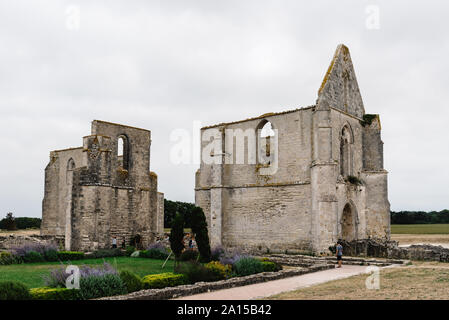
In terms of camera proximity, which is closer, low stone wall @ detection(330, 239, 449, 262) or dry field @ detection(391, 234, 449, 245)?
low stone wall @ detection(330, 239, 449, 262)

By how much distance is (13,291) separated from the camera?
28.7 ft

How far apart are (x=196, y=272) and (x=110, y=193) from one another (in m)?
13.8

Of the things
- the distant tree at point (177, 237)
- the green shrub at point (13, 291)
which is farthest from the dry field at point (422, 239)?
the green shrub at point (13, 291)

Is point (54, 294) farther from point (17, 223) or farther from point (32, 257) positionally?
point (17, 223)

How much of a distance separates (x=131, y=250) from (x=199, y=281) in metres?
11.9

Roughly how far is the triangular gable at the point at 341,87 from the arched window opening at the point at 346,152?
4.15 ft

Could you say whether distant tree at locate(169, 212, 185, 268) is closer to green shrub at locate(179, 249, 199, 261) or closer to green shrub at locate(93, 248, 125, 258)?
green shrub at locate(179, 249, 199, 261)

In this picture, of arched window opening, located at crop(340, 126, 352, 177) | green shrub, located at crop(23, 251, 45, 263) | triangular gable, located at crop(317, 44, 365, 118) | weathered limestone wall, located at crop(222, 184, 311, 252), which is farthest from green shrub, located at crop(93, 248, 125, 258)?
triangular gable, located at crop(317, 44, 365, 118)

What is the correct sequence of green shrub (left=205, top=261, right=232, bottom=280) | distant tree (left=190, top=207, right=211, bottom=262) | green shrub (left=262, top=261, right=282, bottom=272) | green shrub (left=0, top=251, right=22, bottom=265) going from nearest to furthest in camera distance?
green shrub (left=205, top=261, right=232, bottom=280) < green shrub (left=262, top=261, right=282, bottom=272) < distant tree (left=190, top=207, right=211, bottom=262) < green shrub (left=0, top=251, right=22, bottom=265)

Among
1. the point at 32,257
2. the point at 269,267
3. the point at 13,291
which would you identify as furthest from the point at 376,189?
the point at 13,291

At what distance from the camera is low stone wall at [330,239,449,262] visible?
18072mm

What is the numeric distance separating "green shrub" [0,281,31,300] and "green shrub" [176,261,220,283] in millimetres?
4584
